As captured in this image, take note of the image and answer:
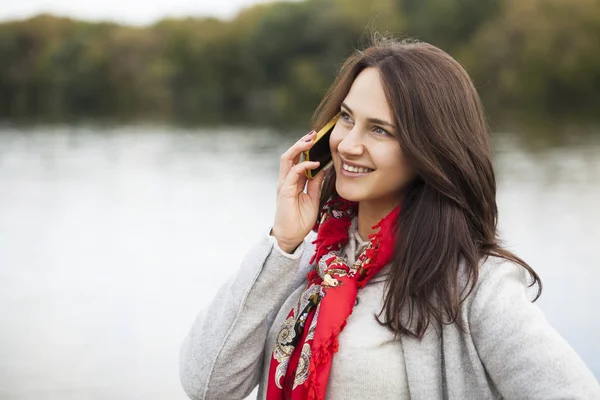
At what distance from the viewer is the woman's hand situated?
7.31 ft

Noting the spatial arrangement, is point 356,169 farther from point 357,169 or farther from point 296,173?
point 296,173

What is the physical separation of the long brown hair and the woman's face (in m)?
0.03

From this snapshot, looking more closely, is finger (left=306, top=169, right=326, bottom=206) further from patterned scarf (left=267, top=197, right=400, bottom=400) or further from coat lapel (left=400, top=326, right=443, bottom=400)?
coat lapel (left=400, top=326, right=443, bottom=400)

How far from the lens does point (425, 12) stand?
57656 mm

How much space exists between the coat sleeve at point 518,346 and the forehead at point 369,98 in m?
0.52

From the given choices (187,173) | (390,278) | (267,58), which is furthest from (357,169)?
(267,58)

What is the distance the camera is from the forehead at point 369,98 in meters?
2.16

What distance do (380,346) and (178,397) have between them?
14.1 feet

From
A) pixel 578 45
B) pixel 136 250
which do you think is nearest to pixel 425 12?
pixel 578 45

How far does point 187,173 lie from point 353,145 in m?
18.6

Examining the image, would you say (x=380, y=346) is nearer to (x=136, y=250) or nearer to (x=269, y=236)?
(x=269, y=236)

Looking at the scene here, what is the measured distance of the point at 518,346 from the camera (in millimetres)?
1868

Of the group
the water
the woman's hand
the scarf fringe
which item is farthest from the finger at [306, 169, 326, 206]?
the water

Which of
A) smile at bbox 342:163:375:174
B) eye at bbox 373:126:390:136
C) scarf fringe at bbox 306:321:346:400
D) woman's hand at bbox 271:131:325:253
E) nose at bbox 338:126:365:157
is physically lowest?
scarf fringe at bbox 306:321:346:400
